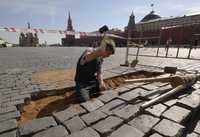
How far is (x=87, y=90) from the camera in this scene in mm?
3465

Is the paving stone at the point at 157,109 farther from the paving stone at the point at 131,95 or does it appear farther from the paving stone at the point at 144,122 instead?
the paving stone at the point at 131,95

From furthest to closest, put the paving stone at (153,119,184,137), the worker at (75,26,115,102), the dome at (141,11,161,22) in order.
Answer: the dome at (141,11,161,22), the worker at (75,26,115,102), the paving stone at (153,119,184,137)

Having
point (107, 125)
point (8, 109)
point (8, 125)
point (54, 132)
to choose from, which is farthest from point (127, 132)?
point (8, 109)

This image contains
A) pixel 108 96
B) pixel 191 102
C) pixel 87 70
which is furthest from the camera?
pixel 87 70

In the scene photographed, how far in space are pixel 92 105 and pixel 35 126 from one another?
3.09 feet

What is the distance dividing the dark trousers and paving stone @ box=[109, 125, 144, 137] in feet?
3.60

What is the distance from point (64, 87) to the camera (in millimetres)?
3955

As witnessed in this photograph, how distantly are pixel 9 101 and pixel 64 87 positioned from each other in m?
1.14

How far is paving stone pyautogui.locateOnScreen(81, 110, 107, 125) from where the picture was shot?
Answer: 2.45 meters

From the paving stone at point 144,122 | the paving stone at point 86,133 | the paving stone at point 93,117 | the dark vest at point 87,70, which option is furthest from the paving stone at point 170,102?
the dark vest at point 87,70

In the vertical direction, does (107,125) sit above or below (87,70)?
below

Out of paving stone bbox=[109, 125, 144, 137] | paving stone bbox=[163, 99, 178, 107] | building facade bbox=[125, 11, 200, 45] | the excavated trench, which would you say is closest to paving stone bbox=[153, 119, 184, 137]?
paving stone bbox=[109, 125, 144, 137]

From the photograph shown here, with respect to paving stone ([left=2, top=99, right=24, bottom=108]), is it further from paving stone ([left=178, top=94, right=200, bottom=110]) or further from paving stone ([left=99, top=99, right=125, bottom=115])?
paving stone ([left=178, top=94, right=200, bottom=110])

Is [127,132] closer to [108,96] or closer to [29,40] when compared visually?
[108,96]
